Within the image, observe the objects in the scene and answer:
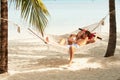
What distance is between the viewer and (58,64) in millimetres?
10234

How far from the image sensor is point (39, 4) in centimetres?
907

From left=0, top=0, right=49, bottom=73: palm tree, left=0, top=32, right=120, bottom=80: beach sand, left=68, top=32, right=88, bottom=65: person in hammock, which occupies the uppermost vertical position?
left=0, top=0, right=49, bottom=73: palm tree

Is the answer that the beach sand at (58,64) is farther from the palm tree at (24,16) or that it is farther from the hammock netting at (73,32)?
the palm tree at (24,16)

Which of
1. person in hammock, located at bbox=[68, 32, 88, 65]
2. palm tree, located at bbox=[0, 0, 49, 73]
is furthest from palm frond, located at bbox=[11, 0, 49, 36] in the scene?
person in hammock, located at bbox=[68, 32, 88, 65]

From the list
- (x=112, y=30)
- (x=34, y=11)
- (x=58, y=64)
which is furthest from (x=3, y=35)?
(x=112, y=30)

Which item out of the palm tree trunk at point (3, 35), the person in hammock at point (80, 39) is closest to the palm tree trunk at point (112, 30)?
the person in hammock at point (80, 39)

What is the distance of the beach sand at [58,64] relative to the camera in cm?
894

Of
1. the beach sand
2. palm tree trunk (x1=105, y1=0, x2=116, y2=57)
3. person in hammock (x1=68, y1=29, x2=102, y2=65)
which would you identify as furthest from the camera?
palm tree trunk (x1=105, y1=0, x2=116, y2=57)

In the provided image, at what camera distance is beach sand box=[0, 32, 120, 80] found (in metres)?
8.94

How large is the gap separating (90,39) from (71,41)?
2.61 feet

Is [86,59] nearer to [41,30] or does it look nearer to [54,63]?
[54,63]

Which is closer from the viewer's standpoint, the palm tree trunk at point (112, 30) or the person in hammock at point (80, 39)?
the person in hammock at point (80, 39)

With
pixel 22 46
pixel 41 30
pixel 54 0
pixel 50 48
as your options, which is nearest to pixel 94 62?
pixel 41 30

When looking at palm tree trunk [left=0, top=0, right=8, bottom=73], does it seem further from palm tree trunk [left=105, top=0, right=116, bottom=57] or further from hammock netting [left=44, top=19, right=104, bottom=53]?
palm tree trunk [left=105, top=0, right=116, bottom=57]
